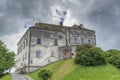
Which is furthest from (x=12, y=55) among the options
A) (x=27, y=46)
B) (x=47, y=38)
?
(x=47, y=38)

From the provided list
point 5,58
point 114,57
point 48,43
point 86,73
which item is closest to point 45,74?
point 86,73

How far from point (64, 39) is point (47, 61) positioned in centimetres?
794

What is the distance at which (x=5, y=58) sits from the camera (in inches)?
2002

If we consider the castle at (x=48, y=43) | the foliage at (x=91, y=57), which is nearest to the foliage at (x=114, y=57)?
the foliage at (x=91, y=57)

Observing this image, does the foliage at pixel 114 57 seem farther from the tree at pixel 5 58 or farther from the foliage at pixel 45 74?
the tree at pixel 5 58

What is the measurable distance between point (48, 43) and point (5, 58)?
11.6 metres

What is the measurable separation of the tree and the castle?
14.8 feet

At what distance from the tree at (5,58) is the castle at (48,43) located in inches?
178

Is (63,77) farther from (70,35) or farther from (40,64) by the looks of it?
(70,35)

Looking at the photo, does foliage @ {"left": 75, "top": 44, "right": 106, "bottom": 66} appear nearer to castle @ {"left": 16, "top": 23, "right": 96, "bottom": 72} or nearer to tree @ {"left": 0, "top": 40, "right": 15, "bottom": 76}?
castle @ {"left": 16, "top": 23, "right": 96, "bottom": 72}

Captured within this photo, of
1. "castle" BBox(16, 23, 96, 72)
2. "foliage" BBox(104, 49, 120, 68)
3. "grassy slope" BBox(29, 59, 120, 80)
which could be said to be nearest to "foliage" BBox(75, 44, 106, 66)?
"grassy slope" BBox(29, 59, 120, 80)

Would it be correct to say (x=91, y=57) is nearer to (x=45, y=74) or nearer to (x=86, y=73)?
(x=86, y=73)

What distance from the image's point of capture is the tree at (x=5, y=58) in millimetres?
48875

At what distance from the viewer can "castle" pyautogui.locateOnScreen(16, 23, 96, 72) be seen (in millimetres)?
54062
